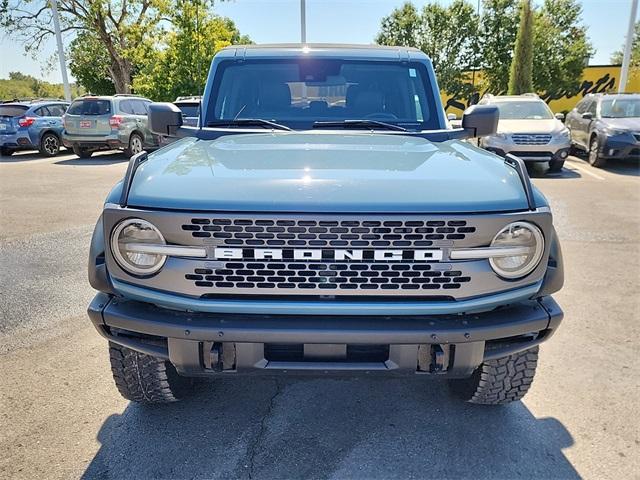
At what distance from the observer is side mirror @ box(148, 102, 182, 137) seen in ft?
11.0

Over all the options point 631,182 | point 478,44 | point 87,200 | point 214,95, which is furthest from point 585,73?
point 214,95

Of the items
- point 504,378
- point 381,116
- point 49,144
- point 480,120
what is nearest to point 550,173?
point 480,120

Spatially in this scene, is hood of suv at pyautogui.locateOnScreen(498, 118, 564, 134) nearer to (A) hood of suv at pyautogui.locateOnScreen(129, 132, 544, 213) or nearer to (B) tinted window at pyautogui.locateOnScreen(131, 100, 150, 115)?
(A) hood of suv at pyautogui.locateOnScreen(129, 132, 544, 213)

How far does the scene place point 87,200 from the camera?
28.4ft

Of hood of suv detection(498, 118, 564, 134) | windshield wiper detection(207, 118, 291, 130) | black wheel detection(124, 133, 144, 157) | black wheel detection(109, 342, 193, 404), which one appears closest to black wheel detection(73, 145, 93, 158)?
black wheel detection(124, 133, 144, 157)

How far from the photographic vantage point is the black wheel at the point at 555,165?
36.9 feet

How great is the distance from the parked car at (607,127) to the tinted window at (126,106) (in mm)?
12153

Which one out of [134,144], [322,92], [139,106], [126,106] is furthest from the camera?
[139,106]

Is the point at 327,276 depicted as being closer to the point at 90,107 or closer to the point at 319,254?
the point at 319,254

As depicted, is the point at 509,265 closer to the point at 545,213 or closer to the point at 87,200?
the point at 545,213

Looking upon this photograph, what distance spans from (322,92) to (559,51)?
88.3 ft

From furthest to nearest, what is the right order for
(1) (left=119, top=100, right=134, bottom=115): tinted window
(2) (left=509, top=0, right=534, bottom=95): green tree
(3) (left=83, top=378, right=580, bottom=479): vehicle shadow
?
(2) (left=509, top=0, right=534, bottom=95): green tree, (1) (left=119, top=100, right=134, bottom=115): tinted window, (3) (left=83, top=378, right=580, bottom=479): vehicle shadow

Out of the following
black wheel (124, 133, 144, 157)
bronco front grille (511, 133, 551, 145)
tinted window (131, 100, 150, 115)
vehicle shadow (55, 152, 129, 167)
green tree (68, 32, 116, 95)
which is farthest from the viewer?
green tree (68, 32, 116, 95)

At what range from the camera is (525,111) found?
39.9 feet
